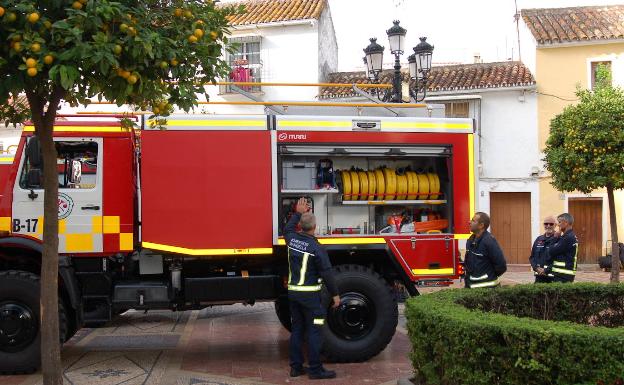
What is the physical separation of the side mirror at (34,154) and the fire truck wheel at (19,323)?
3.92ft

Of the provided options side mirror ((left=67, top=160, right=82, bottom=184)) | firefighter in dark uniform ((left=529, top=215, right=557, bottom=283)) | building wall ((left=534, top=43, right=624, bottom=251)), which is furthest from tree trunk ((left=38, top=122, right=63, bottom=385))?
building wall ((left=534, top=43, right=624, bottom=251))

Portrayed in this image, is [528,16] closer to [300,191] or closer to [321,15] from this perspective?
[321,15]

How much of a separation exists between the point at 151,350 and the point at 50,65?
5.24 m

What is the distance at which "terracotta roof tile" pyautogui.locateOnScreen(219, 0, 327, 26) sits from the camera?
914 inches

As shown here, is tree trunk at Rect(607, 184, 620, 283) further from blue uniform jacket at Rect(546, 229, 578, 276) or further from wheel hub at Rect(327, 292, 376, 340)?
wheel hub at Rect(327, 292, 376, 340)

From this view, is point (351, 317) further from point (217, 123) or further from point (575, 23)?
point (575, 23)

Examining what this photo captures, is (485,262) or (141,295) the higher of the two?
(485,262)

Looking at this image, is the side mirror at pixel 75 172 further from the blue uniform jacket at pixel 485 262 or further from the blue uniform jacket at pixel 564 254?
the blue uniform jacket at pixel 564 254

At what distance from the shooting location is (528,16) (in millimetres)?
23781

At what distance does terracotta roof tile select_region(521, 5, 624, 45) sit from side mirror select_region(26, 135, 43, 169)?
18509mm

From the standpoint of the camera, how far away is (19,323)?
7371 mm

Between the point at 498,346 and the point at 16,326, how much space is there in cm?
517

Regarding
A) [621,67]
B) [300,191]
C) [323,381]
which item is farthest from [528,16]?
[323,381]

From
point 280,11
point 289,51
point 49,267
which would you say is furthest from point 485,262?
point 280,11
